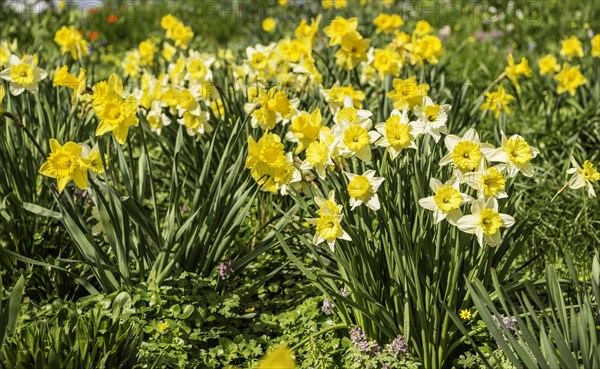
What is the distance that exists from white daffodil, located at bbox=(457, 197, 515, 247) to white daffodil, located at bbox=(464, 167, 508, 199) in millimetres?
36

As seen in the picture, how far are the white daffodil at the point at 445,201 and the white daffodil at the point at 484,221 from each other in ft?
0.09

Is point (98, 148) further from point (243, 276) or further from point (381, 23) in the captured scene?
point (381, 23)

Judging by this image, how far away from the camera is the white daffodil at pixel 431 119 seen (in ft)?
7.91

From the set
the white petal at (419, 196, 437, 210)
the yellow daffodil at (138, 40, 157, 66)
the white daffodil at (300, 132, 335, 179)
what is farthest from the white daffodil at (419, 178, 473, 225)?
the yellow daffodil at (138, 40, 157, 66)

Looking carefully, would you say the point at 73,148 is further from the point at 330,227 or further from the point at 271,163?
the point at 330,227

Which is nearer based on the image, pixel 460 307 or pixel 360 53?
pixel 460 307

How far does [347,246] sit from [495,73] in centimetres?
378

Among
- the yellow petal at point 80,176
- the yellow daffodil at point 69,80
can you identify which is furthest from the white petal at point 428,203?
the yellow daffodil at point 69,80

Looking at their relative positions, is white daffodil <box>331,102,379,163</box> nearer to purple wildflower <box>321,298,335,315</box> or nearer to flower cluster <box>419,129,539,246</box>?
flower cluster <box>419,129,539,246</box>

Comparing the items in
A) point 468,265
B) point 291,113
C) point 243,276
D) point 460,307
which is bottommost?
point 243,276

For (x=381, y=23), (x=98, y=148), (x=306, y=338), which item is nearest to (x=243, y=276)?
(x=306, y=338)

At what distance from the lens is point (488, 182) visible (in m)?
2.18

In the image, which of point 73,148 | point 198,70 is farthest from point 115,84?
point 198,70

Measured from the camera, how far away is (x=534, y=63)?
5809 mm
